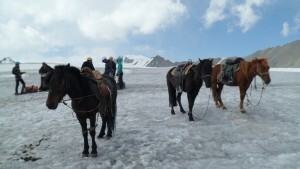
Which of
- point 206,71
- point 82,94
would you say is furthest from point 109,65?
point 82,94

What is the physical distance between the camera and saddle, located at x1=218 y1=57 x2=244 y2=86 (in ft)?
34.7

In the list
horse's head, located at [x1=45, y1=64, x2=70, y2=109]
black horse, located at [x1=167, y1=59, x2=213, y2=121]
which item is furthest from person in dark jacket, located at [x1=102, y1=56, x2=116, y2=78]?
horse's head, located at [x1=45, y1=64, x2=70, y2=109]

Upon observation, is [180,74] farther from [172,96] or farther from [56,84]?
[56,84]

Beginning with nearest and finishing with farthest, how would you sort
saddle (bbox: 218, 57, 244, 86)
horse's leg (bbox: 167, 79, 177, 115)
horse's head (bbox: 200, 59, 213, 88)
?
horse's head (bbox: 200, 59, 213, 88) < horse's leg (bbox: 167, 79, 177, 115) < saddle (bbox: 218, 57, 244, 86)

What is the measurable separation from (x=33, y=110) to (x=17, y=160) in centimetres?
627

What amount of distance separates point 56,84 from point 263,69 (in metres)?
7.16

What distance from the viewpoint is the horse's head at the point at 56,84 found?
5.48m

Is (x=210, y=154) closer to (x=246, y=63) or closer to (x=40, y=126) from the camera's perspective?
(x=246, y=63)

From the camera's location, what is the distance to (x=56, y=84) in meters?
5.51

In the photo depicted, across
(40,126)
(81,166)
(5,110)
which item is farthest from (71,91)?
(5,110)

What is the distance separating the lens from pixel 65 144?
7242mm

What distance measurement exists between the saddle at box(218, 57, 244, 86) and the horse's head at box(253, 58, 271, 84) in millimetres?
862

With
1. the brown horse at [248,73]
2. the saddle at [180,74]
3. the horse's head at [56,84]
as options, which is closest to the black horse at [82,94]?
the horse's head at [56,84]

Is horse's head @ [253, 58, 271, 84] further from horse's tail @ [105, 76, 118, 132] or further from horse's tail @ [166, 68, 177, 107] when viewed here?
horse's tail @ [105, 76, 118, 132]
